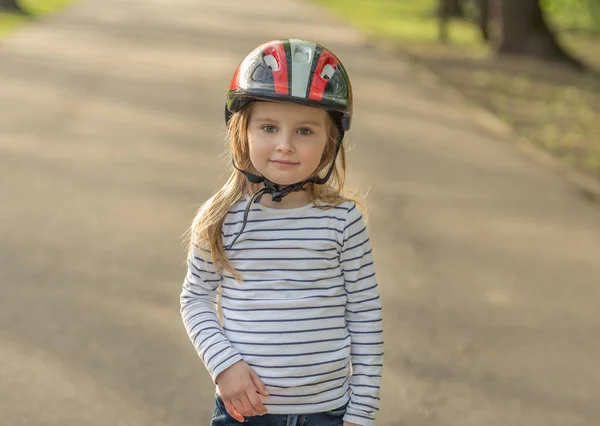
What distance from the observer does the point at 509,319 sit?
5.84m

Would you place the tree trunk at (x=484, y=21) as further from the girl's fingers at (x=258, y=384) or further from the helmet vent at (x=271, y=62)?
the girl's fingers at (x=258, y=384)

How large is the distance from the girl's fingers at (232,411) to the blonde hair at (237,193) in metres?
0.32

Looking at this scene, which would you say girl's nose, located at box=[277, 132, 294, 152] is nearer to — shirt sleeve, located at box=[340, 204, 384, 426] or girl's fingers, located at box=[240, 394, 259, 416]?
shirt sleeve, located at box=[340, 204, 384, 426]

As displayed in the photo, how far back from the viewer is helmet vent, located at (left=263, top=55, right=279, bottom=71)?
2826mm

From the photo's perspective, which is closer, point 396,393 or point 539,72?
point 396,393

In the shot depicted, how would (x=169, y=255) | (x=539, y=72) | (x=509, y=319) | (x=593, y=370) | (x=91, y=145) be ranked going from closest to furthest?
(x=593, y=370) → (x=509, y=319) → (x=169, y=255) → (x=91, y=145) → (x=539, y=72)

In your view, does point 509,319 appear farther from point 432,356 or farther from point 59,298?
point 59,298

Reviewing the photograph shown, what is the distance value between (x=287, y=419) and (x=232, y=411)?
0.15 metres

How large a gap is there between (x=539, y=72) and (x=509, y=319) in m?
12.9

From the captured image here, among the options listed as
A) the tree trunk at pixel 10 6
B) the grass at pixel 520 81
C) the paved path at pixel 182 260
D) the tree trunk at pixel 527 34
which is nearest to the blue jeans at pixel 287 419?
the paved path at pixel 182 260

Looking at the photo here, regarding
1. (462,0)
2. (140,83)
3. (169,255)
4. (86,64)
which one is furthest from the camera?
(462,0)

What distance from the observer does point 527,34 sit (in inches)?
779

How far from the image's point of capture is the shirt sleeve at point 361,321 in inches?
112

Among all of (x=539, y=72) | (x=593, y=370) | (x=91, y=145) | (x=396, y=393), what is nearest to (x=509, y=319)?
(x=593, y=370)
